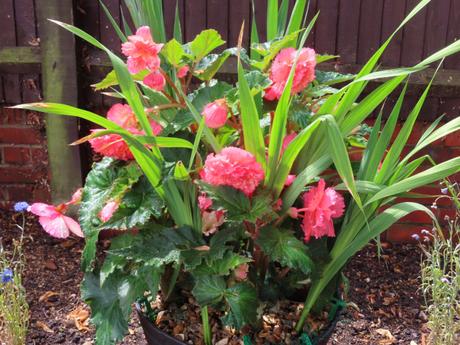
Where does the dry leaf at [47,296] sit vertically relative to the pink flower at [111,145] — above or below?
below

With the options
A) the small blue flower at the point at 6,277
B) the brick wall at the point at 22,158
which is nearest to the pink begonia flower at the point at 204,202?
the small blue flower at the point at 6,277

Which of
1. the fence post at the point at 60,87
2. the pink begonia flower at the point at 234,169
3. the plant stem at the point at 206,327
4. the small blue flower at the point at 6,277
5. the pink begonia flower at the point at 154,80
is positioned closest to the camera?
the pink begonia flower at the point at 234,169

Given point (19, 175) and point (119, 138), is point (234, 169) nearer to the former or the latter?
point (119, 138)

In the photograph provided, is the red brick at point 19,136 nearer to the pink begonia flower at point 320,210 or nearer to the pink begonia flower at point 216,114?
the pink begonia flower at point 216,114

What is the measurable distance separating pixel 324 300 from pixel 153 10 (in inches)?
32.6

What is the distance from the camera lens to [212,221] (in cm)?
142

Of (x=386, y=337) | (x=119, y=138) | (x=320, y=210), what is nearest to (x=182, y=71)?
(x=119, y=138)

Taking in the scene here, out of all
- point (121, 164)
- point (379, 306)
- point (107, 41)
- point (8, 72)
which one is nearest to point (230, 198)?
point (121, 164)

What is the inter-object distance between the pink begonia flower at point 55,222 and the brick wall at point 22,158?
3.83 ft

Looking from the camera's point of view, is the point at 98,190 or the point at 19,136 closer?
the point at 98,190

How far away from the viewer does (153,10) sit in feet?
4.85

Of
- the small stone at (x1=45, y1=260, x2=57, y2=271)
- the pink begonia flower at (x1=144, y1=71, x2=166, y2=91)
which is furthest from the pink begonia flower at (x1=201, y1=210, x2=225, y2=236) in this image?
the small stone at (x1=45, y1=260, x2=57, y2=271)

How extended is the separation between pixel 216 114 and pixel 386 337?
1.19 meters

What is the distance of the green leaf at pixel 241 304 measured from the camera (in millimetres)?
1264
